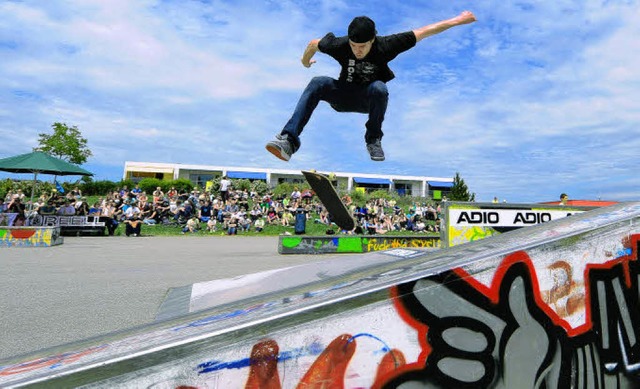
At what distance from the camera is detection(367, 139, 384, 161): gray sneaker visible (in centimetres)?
446

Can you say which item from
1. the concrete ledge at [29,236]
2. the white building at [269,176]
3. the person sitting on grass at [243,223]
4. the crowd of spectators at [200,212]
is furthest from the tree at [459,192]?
the concrete ledge at [29,236]

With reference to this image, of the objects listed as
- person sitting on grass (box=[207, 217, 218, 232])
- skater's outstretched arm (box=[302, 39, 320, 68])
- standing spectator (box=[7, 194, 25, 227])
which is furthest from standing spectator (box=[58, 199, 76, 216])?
skater's outstretched arm (box=[302, 39, 320, 68])

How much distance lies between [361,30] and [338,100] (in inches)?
31.1

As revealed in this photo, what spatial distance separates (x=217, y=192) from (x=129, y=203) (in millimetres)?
8179

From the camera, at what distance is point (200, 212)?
19938mm

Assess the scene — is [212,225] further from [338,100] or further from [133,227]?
[338,100]

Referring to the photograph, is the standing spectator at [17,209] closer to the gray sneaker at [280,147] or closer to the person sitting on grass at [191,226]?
the person sitting on grass at [191,226]

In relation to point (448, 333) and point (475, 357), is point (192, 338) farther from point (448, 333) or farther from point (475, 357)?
point (475, 357)

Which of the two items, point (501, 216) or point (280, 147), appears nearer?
point (280, 147)

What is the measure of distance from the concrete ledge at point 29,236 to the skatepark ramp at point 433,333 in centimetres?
1233

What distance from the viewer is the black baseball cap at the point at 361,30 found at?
3801mm

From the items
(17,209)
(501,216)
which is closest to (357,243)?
(501,216)

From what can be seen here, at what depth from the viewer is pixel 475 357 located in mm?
1894

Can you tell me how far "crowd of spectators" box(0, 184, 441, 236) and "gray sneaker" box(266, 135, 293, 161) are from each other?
1113cm
